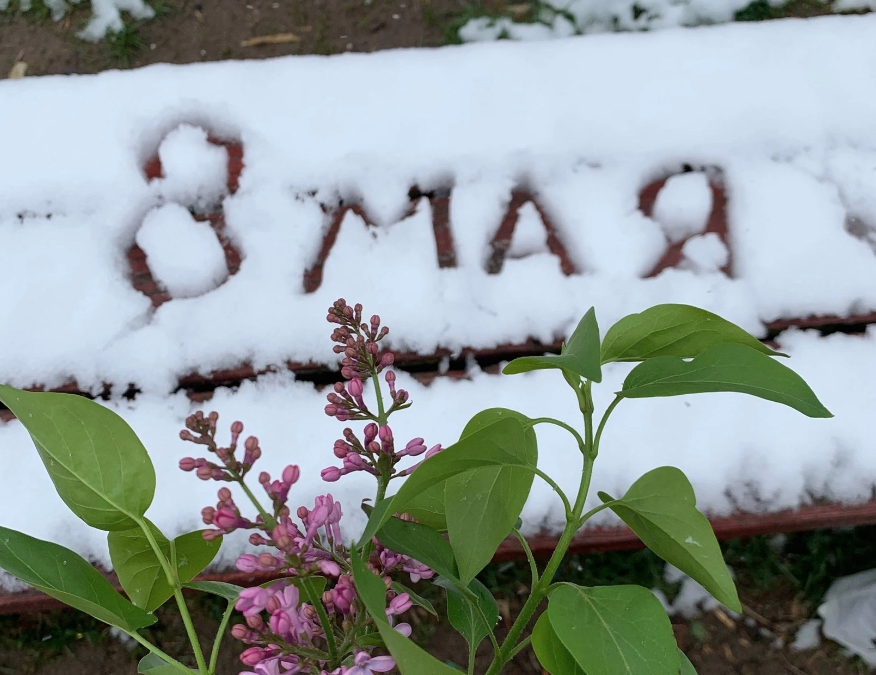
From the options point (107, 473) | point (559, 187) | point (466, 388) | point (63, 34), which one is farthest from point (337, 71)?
point (107, 473)

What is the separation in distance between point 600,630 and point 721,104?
0.97 metres

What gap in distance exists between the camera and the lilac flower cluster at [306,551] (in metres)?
0.37

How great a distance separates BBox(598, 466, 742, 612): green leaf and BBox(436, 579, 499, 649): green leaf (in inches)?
5.9

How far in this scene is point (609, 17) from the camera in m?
1.39

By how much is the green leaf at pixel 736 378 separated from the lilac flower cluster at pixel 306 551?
0.16 m

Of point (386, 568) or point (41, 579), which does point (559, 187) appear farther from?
point (41, 579)

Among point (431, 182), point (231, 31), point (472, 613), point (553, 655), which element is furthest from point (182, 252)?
point (553, 655)

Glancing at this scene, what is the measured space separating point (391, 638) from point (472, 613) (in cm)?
28

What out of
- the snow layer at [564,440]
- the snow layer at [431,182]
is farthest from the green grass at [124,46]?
the snow layer at [564,440]

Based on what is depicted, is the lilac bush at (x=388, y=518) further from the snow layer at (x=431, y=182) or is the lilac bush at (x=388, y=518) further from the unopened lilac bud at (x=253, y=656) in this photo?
the snow layer at (x=431, y=182)

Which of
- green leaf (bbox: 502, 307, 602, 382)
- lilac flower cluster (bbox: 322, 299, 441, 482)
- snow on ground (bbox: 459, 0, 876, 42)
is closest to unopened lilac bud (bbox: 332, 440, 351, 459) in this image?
lilac flower cluster (bbox: 322, 299, 441, 482)

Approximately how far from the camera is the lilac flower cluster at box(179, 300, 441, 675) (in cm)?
37

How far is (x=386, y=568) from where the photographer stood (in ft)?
1.50

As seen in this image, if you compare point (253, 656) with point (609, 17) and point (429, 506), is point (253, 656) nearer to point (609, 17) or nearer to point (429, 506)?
point (429, 506)
